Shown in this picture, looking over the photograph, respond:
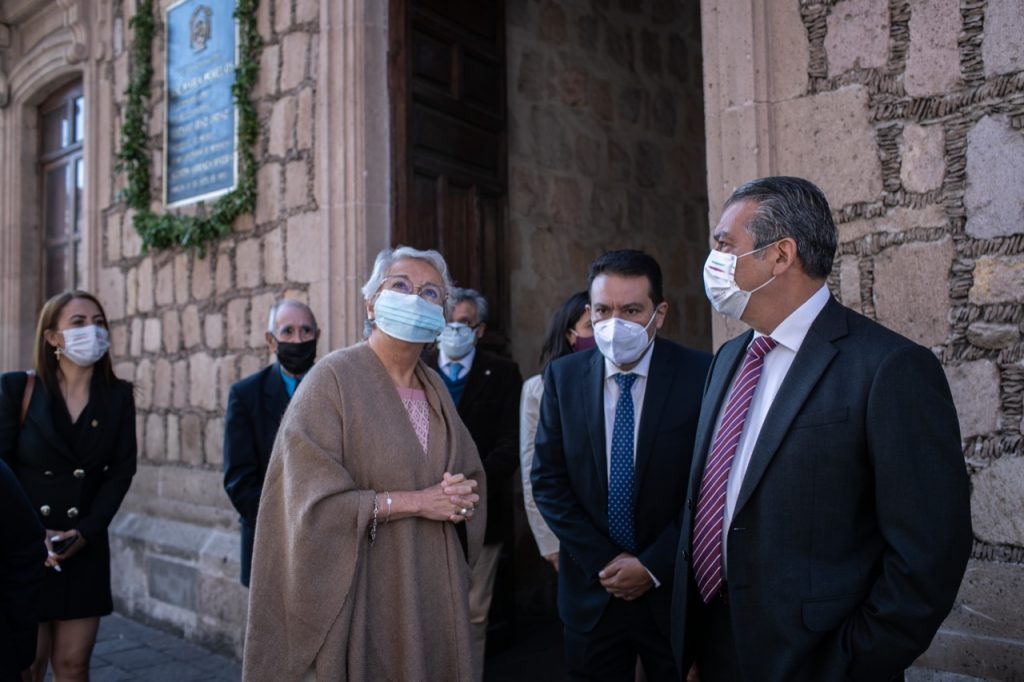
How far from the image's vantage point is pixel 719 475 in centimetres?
206

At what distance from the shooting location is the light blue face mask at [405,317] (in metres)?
2.64

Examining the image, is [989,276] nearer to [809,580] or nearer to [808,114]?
[808,114]

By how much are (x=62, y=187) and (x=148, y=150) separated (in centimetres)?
210

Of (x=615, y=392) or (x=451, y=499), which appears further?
(x=615, y=392)

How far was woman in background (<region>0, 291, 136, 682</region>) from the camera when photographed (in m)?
3.53

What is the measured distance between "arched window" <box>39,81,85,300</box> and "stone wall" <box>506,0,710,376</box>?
13.0 feet

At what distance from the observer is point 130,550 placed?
6.18m

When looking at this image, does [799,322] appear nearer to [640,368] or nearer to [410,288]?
[640,368]

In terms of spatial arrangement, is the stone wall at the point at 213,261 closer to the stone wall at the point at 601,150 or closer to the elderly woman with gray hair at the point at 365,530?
the stone wall at the point at 601,150

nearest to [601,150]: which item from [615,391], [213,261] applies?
[213,261]

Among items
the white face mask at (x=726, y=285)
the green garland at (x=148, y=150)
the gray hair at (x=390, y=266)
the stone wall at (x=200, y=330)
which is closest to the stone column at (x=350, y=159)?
the stone wall at (x=200, y=330)

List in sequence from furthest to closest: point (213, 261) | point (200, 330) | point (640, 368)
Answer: point (200, 330), point (213, 261), point (640, 368)

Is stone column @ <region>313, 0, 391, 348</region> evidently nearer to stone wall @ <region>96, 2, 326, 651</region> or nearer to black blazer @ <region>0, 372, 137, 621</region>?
stone wall @ <region>96, 2, 326, 651</region>

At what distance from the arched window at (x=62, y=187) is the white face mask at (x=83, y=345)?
4084mm
